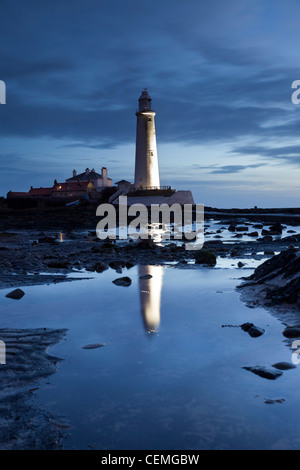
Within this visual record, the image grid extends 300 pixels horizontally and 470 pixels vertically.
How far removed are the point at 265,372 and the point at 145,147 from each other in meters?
51.3

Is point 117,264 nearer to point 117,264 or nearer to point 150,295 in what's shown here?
point 117,264

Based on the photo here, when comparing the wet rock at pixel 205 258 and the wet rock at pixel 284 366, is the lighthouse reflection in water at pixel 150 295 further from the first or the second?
the wet rock at pixel 284 366

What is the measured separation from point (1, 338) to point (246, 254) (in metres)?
10.4

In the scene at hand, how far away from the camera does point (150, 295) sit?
837 cm

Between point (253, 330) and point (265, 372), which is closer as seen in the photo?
point (265, 372)

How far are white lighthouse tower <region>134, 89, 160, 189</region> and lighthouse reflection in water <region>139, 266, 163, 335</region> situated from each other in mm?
43802

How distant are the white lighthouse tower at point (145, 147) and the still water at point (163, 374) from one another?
156 feet

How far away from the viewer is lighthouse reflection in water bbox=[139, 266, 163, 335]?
646 cm

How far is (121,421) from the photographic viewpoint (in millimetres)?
3514

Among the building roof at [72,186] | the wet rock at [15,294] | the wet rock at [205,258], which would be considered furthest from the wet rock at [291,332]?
the building roof at [72,186]

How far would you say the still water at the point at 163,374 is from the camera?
3.36 m

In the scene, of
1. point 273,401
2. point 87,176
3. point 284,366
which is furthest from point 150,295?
point 87,176

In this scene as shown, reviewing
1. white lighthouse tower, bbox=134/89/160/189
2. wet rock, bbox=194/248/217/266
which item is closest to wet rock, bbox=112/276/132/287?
wet rock, bbox=194/248/217/266
